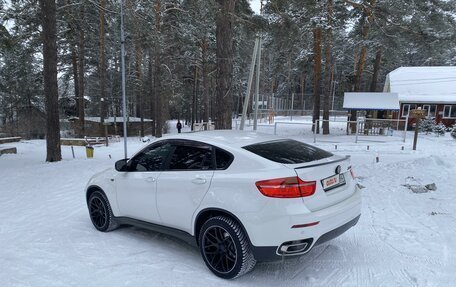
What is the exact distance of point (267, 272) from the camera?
371 centimetres

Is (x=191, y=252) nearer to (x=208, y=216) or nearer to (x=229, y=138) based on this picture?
(x=208, y=216)

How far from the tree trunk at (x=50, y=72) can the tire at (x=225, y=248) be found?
32.6 ft

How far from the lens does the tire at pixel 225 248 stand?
3.35 metres

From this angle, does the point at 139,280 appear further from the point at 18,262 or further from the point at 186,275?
the point at 18,262

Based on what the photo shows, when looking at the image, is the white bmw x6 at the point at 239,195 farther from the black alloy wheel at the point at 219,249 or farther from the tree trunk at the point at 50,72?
the tree trunk at the point at 50,72

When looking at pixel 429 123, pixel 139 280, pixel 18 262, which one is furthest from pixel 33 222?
pixel 429 123

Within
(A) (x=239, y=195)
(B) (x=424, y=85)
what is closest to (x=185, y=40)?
(B) (x=424, y=85)

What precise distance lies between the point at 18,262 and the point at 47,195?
11.5 ft

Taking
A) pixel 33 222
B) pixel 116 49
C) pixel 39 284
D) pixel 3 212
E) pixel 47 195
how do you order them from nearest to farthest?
pixel 39 284 < pixel 33 222 < pixel 3 212 < pixel 47 195 < pixel 116 49

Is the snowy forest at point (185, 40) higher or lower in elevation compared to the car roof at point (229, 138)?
higher

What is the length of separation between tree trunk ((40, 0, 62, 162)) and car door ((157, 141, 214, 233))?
924 centimetres

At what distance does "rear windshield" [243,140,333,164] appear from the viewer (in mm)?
3541

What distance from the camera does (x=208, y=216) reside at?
367cm

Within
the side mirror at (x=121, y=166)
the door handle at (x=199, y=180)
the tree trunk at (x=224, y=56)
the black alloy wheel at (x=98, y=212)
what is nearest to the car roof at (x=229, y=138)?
the door handle at (x=199, y=180)
